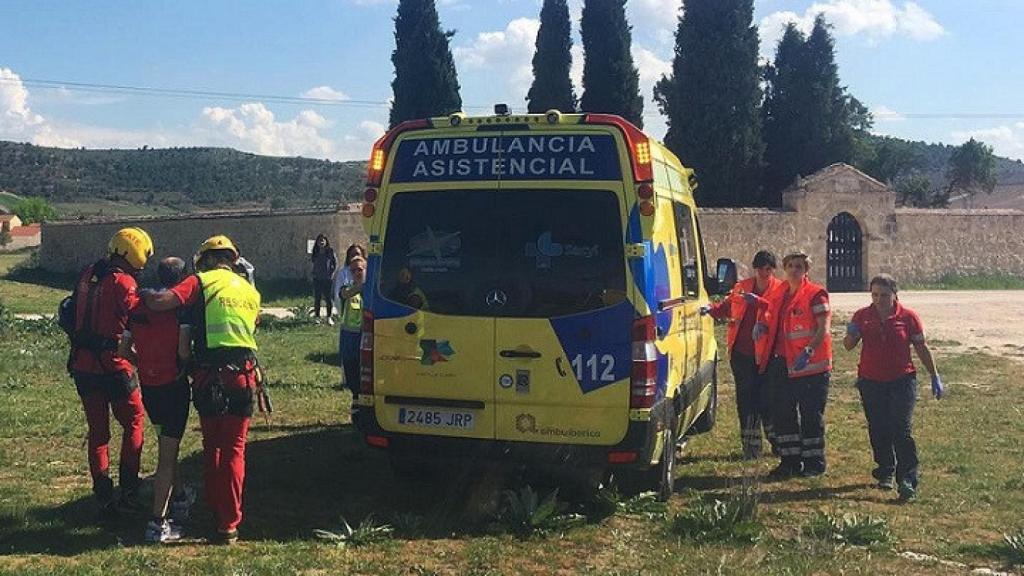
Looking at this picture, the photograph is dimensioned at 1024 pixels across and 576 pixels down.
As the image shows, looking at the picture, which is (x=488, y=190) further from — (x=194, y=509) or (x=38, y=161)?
(x=38, y=161)

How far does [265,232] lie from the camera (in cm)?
2777

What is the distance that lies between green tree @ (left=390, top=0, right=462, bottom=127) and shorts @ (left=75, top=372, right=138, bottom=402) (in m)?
30.0

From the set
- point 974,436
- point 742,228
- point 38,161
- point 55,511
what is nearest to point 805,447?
point 974,436

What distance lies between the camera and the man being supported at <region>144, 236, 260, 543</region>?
5.47 m

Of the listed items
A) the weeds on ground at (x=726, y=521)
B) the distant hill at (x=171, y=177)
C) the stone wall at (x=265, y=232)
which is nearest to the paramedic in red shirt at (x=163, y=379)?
the weeds on ground at (x=726, y=521)

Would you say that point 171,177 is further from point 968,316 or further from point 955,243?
point 968,316

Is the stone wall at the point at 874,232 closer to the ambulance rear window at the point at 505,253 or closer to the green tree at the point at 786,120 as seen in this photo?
the green tree at the point at 786,120

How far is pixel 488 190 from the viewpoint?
6020mm

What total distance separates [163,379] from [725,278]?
4979 mm

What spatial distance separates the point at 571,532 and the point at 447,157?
255 cm

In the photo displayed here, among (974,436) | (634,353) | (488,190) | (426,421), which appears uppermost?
(488,190)

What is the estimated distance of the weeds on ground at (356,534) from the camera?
5512 mm

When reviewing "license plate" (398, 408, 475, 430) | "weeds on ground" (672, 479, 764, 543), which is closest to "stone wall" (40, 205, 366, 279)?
"license plate" (398, 408, 475, 430)

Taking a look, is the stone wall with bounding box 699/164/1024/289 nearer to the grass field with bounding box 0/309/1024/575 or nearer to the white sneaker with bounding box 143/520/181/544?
the grass field with bounding box 0/309/1024/575
